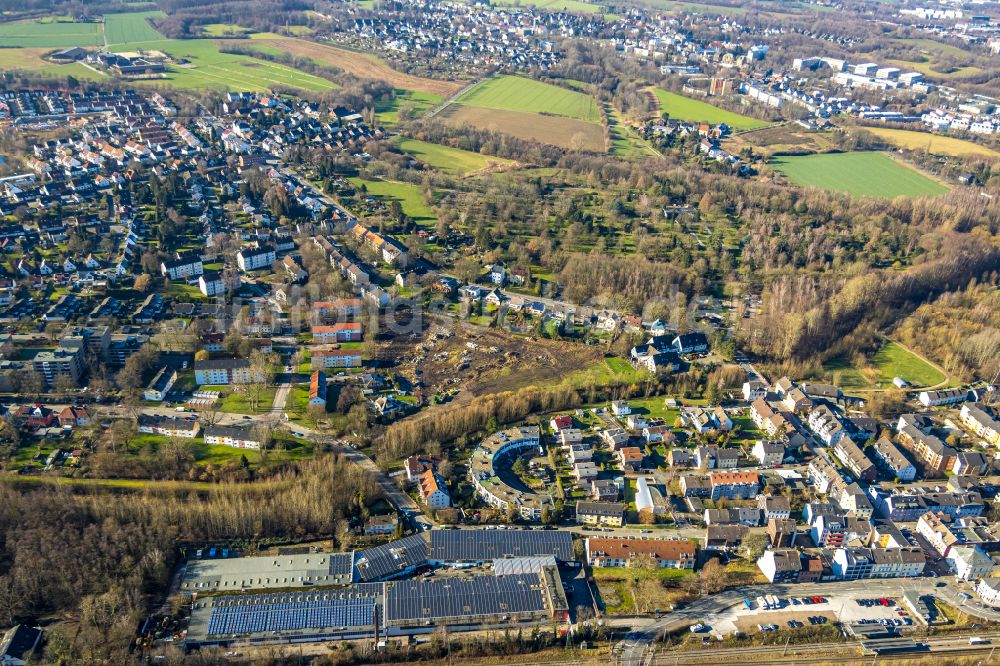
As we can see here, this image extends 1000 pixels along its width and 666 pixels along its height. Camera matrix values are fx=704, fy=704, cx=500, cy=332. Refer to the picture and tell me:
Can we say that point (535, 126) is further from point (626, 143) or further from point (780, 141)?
point (780, 141)

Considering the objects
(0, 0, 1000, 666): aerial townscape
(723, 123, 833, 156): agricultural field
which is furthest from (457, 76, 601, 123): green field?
Result: (723, 123, 833, 156): agricultural field

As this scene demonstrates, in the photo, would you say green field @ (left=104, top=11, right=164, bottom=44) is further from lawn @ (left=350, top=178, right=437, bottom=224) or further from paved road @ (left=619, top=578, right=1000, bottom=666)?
paved road @ (left=619, top=578, right=1000, bottom=666)

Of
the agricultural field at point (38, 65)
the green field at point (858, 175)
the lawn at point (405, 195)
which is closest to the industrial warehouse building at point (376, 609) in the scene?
the lawn at point (405, 195)

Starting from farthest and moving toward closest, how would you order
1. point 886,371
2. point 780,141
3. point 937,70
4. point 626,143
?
point 937,70, point 780,141, point 626,143, point 886,371

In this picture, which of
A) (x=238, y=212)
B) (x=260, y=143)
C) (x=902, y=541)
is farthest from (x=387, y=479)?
(x=260, y=143)

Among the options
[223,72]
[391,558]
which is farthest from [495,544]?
[223,72]

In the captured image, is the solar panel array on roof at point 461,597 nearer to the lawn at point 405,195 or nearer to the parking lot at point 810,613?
the parking lot at point 810,613
